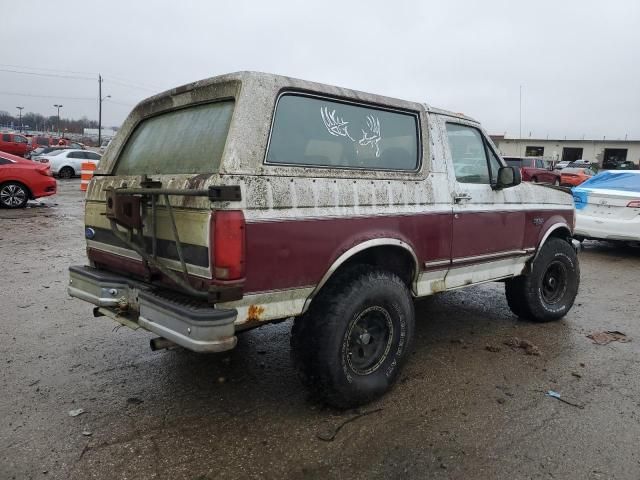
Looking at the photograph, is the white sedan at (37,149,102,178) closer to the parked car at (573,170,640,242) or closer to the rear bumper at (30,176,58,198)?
the rear bumper at (30,176,58,198)

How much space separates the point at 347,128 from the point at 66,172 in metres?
23.8

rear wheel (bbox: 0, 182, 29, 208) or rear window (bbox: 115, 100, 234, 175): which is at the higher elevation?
rear window (bbox: 115, 100, 234, 175)

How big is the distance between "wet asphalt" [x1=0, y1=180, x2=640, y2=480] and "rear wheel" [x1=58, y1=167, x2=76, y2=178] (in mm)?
20685

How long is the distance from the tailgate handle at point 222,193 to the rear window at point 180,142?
1.25 feet

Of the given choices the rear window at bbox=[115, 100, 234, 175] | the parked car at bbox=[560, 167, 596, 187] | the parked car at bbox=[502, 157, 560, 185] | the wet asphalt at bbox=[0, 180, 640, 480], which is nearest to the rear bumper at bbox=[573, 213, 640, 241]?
the wet asphalt at bbox=[0, 180, 640, 480]

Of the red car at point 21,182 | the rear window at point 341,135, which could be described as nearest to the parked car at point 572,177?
the red car at point 21,182

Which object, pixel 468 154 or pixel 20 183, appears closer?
pixel 468 154

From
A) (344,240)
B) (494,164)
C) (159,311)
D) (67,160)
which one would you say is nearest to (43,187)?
(67,160)

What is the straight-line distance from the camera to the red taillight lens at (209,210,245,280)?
2555 mm

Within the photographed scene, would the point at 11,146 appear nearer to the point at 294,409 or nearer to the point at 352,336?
the point at 294,409


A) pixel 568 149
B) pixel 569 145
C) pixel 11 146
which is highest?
pixel 569 145

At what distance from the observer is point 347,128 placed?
3348 mm

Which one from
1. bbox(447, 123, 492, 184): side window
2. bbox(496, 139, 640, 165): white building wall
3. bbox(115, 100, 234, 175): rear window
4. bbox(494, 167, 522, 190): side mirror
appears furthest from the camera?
bbox(496, 139, 640, 165): white building wall

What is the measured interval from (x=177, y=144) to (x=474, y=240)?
248 centimetres
